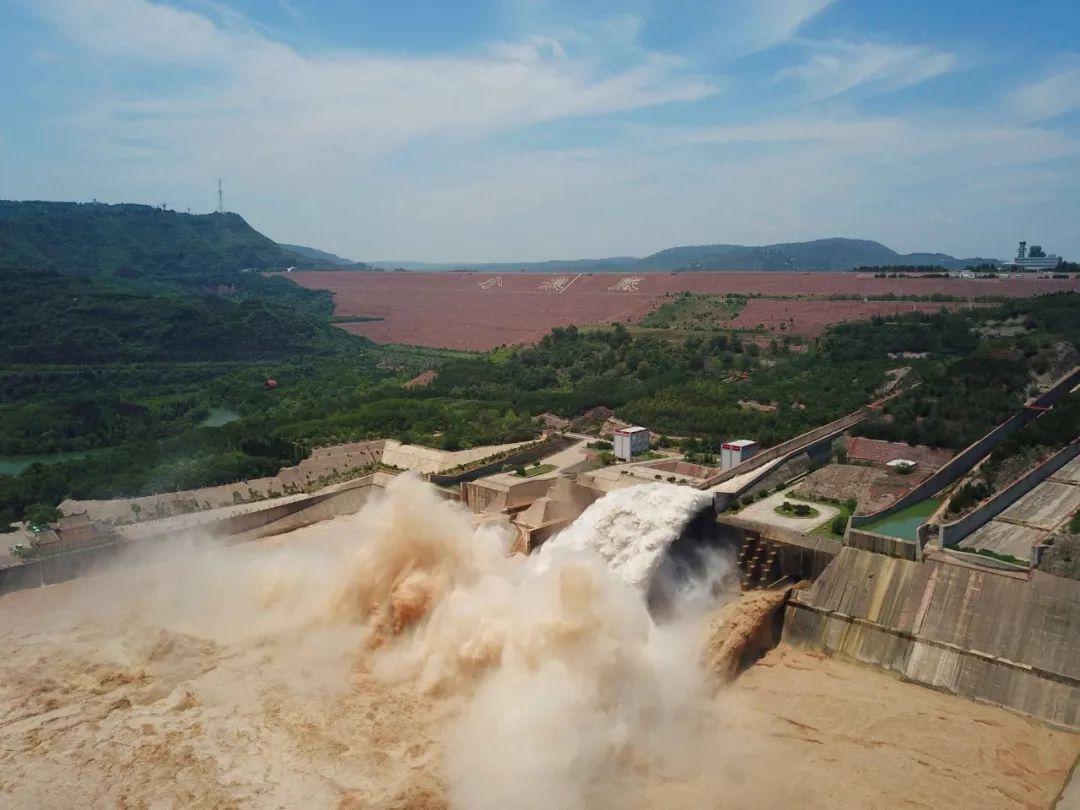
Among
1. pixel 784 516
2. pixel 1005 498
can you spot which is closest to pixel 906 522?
pixel 1005 498

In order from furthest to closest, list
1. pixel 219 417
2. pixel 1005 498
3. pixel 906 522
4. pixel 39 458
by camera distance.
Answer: pixel 219 417, pixel 39 458, pixel 1005 498, pixel 906 522

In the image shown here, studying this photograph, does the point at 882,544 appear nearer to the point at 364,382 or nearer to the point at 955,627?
the point at 955,627

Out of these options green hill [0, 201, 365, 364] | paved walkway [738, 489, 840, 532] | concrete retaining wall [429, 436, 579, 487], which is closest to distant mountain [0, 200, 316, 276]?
green hill [0, 201, 365, 364]

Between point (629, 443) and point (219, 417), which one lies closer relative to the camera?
point (629, 443)

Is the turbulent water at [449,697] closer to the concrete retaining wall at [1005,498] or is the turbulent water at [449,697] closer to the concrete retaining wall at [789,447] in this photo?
the concrete retaining wall at [789,447]

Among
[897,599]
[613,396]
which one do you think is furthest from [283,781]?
Result: [613,396]

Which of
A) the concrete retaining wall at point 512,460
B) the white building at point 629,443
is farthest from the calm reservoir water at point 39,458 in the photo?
the white building at point 629,443

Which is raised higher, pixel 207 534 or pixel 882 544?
pixel 882 544
